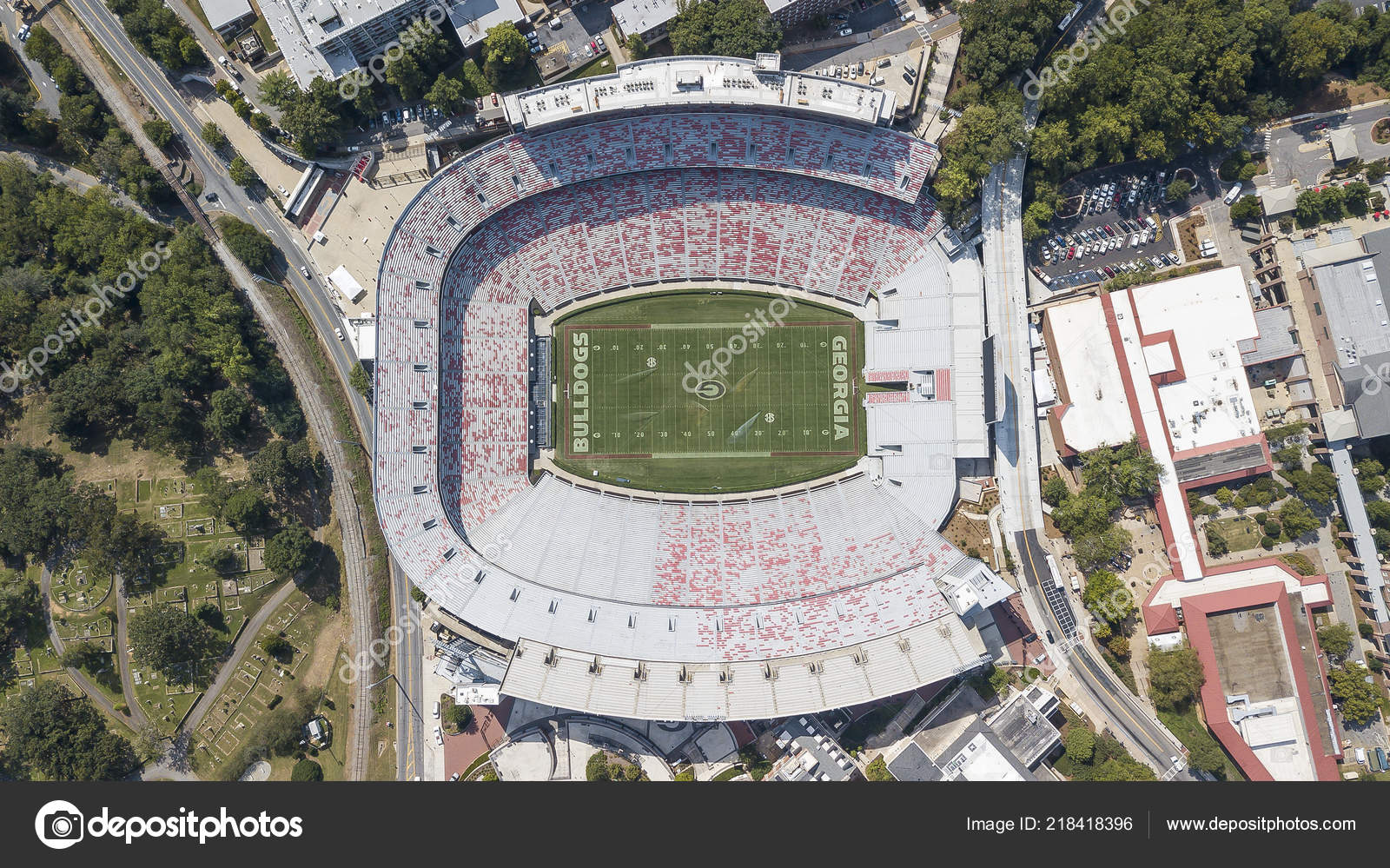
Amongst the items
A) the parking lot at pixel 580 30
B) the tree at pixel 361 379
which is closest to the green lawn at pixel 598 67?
the parking lot at pixel 580 30

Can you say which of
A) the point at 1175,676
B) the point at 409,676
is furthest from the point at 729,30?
the point at 1175,676

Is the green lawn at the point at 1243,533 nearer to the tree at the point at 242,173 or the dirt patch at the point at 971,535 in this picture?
the dirt patch at the point at 971,535

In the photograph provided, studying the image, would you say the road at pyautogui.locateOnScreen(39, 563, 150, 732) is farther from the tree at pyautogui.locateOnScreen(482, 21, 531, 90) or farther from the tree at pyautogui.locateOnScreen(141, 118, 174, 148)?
the tree at pyautogui.locateOnScreen(482, 21, 531, 90)

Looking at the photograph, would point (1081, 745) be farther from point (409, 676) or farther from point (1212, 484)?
point (409, 676)

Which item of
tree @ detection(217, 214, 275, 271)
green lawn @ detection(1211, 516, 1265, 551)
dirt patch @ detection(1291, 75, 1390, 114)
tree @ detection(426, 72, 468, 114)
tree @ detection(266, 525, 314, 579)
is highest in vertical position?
tree @ detection(426, 72, 468, 114)

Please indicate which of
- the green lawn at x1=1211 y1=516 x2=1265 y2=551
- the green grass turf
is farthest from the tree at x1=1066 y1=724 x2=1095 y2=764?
the green grass turf

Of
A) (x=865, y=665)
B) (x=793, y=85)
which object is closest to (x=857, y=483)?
(x=865, y=665)

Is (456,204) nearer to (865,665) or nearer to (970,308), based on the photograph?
(970,308)
